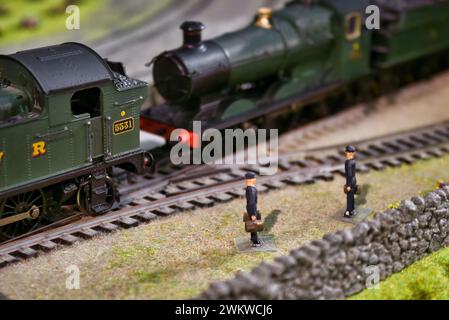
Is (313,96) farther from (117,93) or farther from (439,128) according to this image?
(117,93)

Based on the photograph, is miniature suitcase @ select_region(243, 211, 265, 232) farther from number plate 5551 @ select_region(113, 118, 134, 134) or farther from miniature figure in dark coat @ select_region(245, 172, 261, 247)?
number plate 5551 @ select_region(113, 118, 134, 134)

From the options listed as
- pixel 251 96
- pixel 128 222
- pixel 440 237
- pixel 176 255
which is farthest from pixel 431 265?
pixel 251 96

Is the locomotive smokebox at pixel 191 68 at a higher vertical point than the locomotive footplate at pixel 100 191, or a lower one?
higher

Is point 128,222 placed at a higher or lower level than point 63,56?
lower

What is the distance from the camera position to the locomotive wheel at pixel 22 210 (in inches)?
516

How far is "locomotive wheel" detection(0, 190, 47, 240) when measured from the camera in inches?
516

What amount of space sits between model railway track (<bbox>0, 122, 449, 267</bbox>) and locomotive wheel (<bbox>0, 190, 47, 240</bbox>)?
363 mm

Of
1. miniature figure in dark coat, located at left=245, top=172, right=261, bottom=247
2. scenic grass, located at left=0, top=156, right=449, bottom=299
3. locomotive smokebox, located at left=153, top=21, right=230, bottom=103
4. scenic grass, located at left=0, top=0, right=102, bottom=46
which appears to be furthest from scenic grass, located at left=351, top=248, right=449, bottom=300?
scenic grass, located at left=0, top=0, right=102, bottom=46

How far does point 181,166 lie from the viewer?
55.2 ft

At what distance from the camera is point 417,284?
12148 mm

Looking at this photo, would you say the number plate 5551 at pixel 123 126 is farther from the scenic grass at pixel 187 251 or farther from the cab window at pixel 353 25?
the cab window at pixel 353 25

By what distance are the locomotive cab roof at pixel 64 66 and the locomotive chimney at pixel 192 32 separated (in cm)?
369

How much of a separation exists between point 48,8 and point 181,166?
522 inches

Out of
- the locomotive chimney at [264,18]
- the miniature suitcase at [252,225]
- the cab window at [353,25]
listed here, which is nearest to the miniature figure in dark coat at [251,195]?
the miniature suitcase at [252,225]
